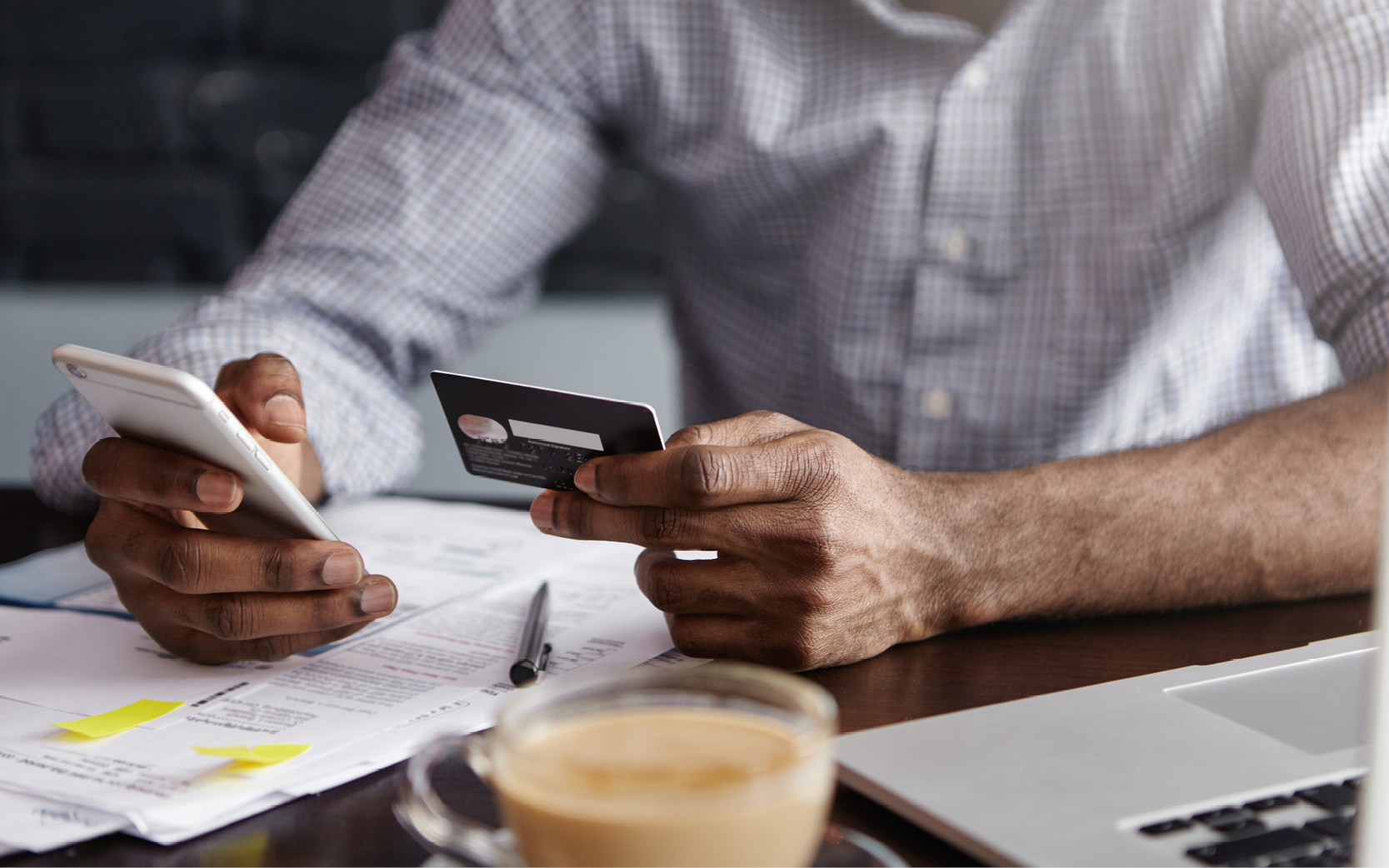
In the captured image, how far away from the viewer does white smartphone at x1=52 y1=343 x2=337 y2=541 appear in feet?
1.91

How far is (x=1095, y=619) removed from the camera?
0.74m

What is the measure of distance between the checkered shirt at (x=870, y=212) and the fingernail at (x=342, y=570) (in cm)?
38

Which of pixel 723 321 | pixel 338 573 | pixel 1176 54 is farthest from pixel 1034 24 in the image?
pixel 338 573

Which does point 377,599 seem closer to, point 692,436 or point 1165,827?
point 692,436

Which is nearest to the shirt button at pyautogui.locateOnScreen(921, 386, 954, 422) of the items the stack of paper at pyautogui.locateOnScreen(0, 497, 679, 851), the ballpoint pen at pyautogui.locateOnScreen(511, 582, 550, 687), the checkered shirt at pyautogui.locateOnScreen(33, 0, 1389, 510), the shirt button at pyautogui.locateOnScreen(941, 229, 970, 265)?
the checkered shirt at pyautogui.locateOnScreen(33, 0, 1389, 510)

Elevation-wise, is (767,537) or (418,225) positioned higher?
(418,225)

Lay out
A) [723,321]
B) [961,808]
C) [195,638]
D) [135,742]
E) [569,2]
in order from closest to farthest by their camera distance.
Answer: [961,808], [135,742], [195,638], [569,2], [723,321]

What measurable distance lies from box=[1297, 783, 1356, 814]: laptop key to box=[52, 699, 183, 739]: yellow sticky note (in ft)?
1.75

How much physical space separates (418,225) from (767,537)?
0.76 meters

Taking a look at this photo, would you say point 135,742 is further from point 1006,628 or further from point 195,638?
point 1006,628

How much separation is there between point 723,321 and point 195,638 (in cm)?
86

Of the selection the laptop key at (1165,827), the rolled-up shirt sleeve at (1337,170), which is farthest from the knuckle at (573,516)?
the rolled-up shirt sleeve at (1337,170)

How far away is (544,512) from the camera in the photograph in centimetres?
62

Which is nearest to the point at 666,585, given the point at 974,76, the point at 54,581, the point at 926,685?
the point at 926,685
